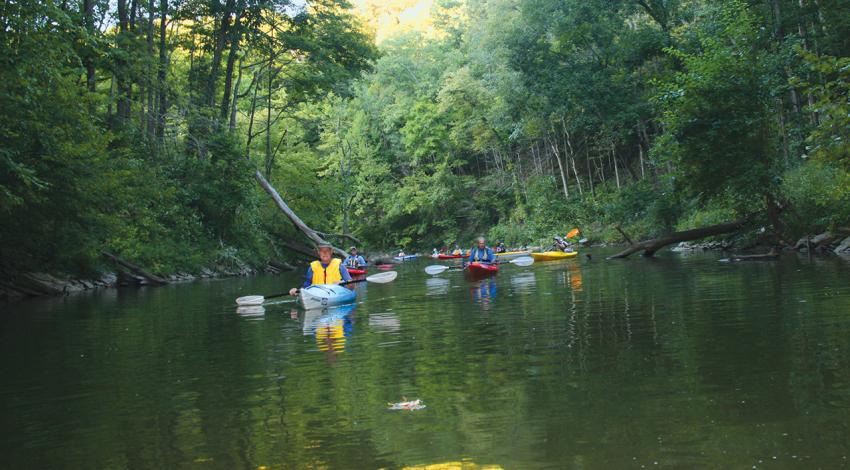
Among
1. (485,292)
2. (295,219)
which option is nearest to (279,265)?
(295,219)

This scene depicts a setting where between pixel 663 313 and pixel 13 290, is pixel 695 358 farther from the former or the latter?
pixel 13 290

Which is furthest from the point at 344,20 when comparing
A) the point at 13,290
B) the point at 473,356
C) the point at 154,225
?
the point at 473,356

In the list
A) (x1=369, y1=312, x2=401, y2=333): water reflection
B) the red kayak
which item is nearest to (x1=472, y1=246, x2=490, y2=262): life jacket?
the red kayak

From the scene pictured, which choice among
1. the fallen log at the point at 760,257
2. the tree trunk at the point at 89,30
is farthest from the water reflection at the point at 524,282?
the tree trunk at the point at 89,30

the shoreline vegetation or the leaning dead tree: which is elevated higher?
the leaning dead tree

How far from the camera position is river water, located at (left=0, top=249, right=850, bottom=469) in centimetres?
458

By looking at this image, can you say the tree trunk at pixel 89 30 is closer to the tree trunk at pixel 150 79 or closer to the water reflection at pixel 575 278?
the tree trunk at pixel 150 79

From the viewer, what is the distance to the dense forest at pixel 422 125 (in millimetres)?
19109

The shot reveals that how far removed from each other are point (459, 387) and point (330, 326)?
5587 mm

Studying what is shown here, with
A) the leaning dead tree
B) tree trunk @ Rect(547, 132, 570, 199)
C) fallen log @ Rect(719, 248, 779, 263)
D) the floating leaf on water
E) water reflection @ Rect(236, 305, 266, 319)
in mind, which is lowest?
the floating leaf on water

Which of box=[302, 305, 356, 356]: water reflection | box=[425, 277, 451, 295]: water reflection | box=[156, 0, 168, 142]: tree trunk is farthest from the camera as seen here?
box=[156, 0, 168, 142]: tree trunk

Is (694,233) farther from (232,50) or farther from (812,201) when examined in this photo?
(232,50)

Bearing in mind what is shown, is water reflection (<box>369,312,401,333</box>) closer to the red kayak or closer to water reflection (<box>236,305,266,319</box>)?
water reflection (<box>236,305,266,319</box>)

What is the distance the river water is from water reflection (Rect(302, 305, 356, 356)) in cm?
7
